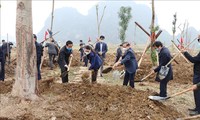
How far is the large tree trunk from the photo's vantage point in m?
6.11

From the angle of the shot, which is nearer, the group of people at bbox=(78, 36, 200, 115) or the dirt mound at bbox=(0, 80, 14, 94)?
the group of people at bbox=(78, 36, 200, 115)

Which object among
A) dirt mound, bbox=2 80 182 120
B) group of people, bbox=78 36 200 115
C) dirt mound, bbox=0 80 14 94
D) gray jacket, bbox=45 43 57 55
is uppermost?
gray jacket, bbox=45 43 57 55

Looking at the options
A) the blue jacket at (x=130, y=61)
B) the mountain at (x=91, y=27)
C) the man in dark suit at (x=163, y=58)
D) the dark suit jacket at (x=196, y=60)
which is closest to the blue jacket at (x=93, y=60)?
the blue jacket at (x=130, y=61)

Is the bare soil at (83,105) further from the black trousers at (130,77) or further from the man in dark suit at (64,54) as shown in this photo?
the black trousers at (130,77)

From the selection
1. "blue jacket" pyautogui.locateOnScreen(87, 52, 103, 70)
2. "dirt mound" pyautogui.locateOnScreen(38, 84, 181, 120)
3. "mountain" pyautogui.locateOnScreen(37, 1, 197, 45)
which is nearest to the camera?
"dirt mound" pyautogui.locateOnScreen(38, 84, 181, 120)

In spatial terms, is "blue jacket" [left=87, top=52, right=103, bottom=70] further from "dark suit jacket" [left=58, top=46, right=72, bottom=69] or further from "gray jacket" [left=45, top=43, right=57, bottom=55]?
"gray jacket" [left=45, top=43, right=57, bottom=55]

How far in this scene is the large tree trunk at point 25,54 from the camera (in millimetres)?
6105

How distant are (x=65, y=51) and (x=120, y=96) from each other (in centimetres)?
235

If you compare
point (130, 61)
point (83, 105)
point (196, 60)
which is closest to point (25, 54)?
point (83, 105)

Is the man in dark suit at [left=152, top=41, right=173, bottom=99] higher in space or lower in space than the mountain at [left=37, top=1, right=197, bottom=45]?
lower

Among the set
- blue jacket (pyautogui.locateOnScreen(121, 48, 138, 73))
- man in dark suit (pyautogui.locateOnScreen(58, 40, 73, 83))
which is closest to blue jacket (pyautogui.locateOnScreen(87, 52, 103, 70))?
man in dark suit (pyautogui.locateOnScreen(58, 40, 73, 83))

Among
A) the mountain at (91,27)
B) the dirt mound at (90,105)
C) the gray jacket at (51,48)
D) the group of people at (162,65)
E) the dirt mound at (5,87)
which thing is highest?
the mountain at (91,27)

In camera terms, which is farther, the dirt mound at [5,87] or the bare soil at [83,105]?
the dirt mound at [5,87]

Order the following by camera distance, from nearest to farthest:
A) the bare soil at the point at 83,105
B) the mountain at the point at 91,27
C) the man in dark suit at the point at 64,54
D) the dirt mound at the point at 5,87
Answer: the bare soil at the point at 83,105 → the dirt mound at the point at 5,87 → the man in dark suit at the point at 64,54 → the mountain at the point at 91,27
